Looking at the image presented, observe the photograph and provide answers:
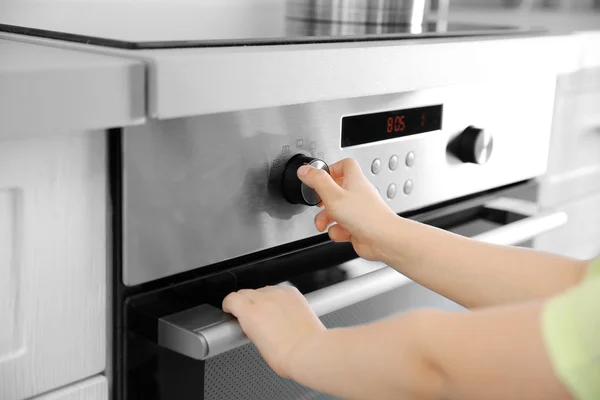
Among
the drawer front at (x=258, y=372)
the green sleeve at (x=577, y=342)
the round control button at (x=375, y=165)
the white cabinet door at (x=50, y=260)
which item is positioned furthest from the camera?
the round control button at (x=375, y=165)

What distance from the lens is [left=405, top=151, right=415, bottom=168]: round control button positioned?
809 millimetres

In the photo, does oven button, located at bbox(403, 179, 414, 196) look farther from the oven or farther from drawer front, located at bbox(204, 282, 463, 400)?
drawer front, located at bbox(204, 282, 463, 400)

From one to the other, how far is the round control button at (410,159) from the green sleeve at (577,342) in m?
0.39

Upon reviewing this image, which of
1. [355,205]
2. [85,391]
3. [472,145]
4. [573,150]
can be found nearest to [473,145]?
[472,145]

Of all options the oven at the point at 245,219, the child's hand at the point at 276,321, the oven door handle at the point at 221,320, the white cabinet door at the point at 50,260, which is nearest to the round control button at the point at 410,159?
the oven at the point at 245,219

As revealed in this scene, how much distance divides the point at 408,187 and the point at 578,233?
20.4 inches

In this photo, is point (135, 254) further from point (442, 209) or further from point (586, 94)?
point (586, 94)

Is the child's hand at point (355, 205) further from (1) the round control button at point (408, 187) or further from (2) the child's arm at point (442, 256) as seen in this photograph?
(1) the round control button at point (408, 187)

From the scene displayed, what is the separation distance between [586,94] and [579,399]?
841mm

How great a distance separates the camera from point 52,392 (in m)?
0.58

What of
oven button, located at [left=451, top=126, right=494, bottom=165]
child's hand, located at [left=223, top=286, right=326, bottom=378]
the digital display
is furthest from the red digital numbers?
child's hand, located at [left=223, top=286, right=326, bottom=378]

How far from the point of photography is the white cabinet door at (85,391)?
0.58 m

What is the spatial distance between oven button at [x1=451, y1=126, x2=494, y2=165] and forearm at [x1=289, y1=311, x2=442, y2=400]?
40 cm

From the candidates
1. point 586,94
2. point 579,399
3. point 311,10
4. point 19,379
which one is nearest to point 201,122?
point 19,379
